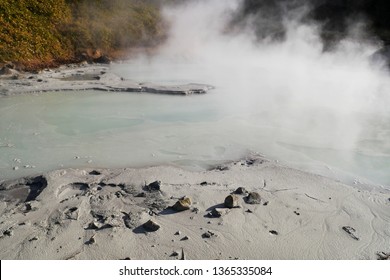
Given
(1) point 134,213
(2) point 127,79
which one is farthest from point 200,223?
(2) point 127,79

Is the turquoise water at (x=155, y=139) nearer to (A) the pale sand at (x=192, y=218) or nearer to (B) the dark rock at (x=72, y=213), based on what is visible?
(A) the pale sand at (x=192, y=218)

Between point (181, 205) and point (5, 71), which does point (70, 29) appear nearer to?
point (5, 71)

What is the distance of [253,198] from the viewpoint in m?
4.78

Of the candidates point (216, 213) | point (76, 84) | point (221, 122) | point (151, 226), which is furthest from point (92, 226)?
point (76, 84)

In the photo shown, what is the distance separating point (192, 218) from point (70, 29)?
13.6 metres

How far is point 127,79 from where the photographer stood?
38.2 feet

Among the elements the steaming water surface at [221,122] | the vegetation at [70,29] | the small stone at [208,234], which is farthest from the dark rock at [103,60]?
the small stone at [208,234]

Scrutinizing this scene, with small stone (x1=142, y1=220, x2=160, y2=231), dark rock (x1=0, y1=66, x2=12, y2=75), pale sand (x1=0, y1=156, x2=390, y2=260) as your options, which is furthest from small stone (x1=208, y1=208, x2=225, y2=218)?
dark rock (x1=0, y1=66, x2=12, y2=75)

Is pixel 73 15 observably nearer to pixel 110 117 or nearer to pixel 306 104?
pixel 110 117

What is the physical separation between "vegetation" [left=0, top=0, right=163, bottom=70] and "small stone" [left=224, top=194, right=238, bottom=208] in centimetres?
1051

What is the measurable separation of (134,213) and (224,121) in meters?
4.04

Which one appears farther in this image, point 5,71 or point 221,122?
point 5,71

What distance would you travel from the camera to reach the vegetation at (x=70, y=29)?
1346cm

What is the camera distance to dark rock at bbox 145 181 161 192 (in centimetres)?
500
